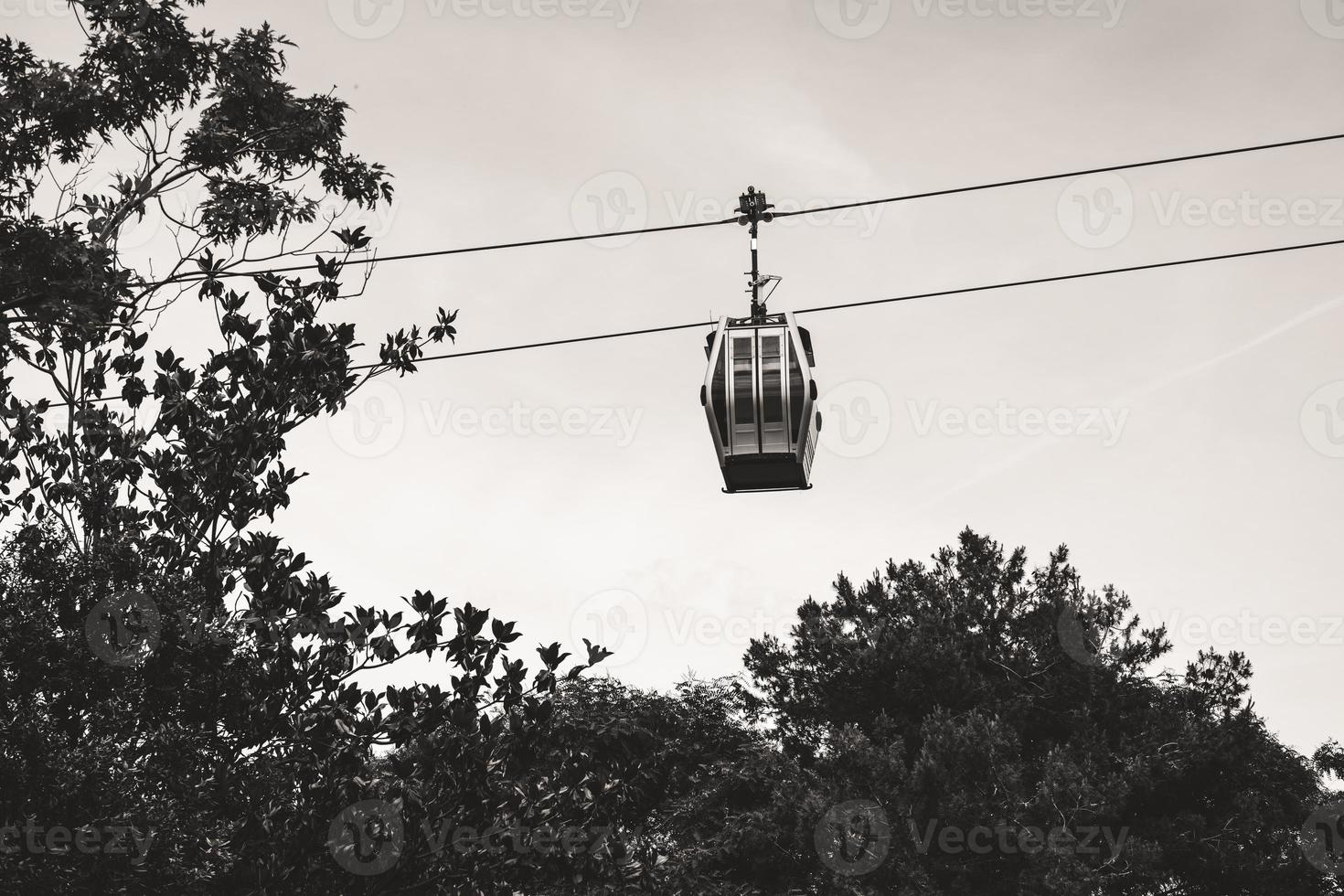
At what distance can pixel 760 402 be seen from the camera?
1201cm

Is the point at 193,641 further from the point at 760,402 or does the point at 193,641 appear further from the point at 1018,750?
the point at 1018,750

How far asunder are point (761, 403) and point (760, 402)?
0.01 meters

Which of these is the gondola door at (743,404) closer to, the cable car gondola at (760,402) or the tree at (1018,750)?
the cable car gondola at (760,402)

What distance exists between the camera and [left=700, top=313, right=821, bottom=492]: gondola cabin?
39.4ft

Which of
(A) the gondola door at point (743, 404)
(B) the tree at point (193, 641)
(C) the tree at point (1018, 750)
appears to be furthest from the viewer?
(C) the tree at point (1018, 750)

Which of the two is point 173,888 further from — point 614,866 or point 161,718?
point 614,866

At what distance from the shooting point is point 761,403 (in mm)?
12008

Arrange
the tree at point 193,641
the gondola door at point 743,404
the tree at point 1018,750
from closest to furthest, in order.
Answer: the tree at point 193,641, the gondola door at point 743,404, the tree at point 1018,750

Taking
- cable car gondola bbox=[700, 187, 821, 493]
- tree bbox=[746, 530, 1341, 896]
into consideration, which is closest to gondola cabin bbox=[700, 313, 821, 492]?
cable car gondola bbox=[700, 187, 821, 493]

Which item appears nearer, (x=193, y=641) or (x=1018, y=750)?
(x=193, y=641)

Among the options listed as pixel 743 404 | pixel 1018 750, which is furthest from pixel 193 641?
pixel 1018 750

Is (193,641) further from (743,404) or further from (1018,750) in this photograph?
(1018,750)

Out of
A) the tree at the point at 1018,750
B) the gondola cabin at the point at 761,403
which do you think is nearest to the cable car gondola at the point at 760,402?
the gondola cabin at the point at 761,403

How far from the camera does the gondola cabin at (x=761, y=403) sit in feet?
39.4
